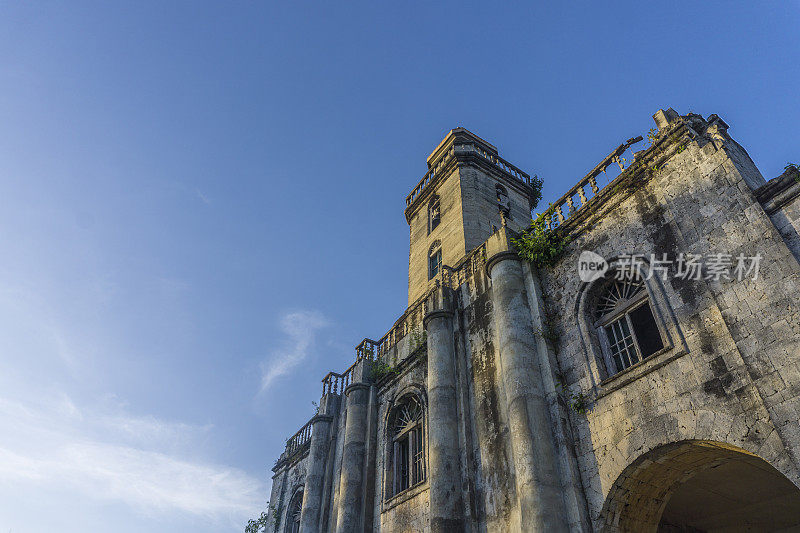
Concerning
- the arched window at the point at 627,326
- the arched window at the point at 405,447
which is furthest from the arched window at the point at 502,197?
the arched window at the point at 627,326

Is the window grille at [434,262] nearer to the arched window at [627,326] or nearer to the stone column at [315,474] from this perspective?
the stone column at [315,474]

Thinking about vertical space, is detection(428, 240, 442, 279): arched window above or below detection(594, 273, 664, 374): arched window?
above

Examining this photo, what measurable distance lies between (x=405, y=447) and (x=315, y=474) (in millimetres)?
4392

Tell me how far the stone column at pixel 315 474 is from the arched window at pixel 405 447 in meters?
3.82

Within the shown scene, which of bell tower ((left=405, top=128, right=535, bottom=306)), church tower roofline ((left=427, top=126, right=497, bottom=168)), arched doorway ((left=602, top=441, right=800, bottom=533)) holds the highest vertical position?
church tower roofline ((left=427, top=126, right=497, bottom=168))

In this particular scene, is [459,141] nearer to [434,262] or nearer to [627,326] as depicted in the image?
[434,262]

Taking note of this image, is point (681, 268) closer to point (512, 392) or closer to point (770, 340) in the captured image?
point (770, 340)

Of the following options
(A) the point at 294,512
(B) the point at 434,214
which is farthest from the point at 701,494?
(A) the point at 294,512

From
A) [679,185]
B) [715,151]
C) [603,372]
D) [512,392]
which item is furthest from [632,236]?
[512,392]

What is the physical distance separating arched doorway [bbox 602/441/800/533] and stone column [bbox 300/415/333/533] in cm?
1048

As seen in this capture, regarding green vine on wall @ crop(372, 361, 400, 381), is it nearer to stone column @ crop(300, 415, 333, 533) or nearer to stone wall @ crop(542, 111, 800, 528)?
stone column @ crop(300, 415, 333, 533)

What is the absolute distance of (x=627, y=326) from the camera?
1017 cm

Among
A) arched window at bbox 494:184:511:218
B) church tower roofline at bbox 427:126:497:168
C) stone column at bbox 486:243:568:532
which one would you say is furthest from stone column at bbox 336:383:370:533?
church tower roofline at bbox 427:126:497:168

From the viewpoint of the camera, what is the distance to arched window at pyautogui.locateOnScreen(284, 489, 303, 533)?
67.0ft
